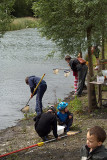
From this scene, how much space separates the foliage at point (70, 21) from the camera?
8.95 m

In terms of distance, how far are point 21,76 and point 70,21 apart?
29.5 feet

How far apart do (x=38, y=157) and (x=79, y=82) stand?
221 inches

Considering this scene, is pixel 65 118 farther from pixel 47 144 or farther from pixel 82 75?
pixel 82 75

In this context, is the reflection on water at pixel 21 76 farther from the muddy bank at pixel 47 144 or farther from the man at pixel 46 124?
the man at pixel 46 124

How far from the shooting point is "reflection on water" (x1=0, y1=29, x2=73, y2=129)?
11465 millimetres

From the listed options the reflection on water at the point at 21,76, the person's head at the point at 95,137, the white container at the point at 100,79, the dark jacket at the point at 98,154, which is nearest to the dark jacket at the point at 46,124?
the white container at the point at 100,79

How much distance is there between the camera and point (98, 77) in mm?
7934

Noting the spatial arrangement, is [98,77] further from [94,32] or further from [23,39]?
[23,39]

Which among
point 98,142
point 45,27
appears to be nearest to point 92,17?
point 45,27

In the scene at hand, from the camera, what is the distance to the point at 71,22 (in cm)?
934

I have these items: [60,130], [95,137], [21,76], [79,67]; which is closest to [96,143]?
[95,137]

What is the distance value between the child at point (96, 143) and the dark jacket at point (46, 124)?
304cm

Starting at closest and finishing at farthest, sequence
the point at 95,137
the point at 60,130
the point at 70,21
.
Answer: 1. the point at 95,137
2. the point at 60,130
3. the point at 70,21

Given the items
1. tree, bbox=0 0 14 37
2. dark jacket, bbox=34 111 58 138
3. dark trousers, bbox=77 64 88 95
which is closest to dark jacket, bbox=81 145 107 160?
dark jacket, bbox=34 111 58 138
